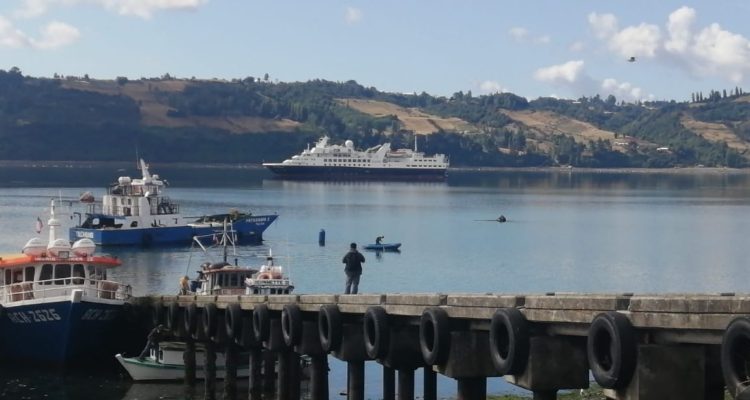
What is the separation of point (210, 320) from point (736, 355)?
2218cm

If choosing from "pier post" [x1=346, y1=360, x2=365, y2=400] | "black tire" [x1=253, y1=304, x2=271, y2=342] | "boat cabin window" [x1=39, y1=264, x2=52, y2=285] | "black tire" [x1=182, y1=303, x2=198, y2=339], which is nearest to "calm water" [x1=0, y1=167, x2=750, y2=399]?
"black tire" [x1=182, y1=303, x2=198, y2=339]

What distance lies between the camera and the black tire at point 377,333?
25594mm

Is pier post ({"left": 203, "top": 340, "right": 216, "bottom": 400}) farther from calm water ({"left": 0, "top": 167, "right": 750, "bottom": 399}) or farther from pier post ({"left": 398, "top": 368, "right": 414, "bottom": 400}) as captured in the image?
pier post ({"left": 398, "top": 368, "right": 414, "bottom": 400})

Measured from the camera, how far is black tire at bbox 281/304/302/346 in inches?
1187

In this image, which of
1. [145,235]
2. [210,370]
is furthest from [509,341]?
[145,235]

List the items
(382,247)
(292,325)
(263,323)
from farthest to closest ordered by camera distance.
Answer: (382,247)
(263,323)
(292,325)

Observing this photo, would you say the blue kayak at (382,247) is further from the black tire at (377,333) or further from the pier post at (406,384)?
the black tire at (377,333)

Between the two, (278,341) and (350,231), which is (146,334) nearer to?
(278,341)

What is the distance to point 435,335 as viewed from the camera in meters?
23.1

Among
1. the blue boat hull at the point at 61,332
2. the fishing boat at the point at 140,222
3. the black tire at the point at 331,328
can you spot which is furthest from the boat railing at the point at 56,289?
the fishing boat at the point at 140,222

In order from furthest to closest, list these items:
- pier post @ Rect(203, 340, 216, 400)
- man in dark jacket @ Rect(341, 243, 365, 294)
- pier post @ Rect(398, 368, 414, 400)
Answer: pier post @ Rect(203, 340, 216, 400) → man in dark jacket @ Rect(341, 243, 365, 294) → pier post @ Rect(398, 368, 414, 400)

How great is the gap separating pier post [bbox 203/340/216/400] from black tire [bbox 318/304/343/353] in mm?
9485

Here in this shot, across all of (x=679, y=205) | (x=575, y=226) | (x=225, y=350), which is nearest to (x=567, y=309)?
(x=225, y=350)

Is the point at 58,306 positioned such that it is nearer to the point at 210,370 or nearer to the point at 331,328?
the point at 210,370
